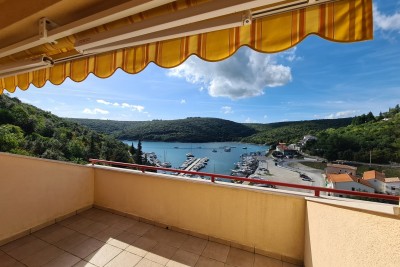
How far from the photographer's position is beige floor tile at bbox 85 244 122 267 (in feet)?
7.79

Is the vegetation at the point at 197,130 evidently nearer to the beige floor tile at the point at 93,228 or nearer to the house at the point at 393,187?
the house at the point at 393,187

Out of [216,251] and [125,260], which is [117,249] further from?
[216,251]

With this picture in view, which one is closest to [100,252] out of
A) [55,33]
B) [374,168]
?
[55,33]

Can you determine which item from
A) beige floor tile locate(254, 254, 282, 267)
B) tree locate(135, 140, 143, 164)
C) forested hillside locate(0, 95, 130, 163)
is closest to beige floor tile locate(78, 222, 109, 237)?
beige floor tile locate(254, 254, 282, 267)

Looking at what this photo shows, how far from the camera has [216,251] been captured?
2.62 metres

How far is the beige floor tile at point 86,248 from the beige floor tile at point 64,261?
0.05 m

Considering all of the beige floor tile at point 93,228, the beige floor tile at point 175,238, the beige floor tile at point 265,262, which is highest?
the beige floor tile at point 93,228

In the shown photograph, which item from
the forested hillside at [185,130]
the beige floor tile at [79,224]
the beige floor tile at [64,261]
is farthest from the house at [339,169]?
the forested hillside at [185,130]

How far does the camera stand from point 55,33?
131 cm

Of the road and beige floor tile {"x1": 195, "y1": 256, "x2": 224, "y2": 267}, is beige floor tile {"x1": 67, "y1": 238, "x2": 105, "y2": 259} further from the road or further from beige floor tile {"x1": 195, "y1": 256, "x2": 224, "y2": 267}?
the road

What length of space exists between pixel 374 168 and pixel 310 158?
2.55 m

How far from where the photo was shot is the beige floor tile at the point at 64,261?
232 cm

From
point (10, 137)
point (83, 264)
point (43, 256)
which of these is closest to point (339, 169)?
point (83, 264)

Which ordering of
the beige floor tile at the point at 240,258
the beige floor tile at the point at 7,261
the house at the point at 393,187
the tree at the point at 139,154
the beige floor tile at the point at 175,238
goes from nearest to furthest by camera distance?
the house at the point at 393,187
the beige floor tile at the point at 7,261
the beige floor tile at the point at 240,258
the beige floor tile at the point at 175,238
the tree at the point at 139,154
